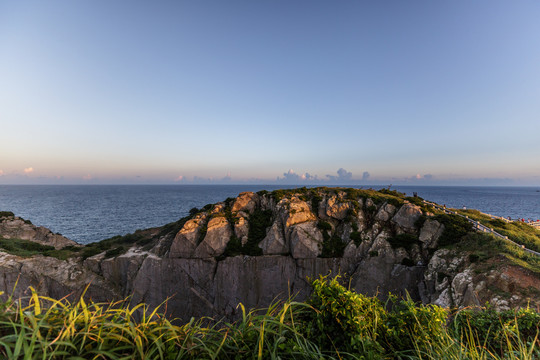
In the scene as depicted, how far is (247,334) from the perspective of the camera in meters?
3.11

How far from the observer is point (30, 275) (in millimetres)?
22266

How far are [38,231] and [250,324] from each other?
142 ft

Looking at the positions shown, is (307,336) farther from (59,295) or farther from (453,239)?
(59,295)

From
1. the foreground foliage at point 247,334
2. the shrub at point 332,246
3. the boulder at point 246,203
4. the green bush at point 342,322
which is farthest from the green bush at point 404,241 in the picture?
the green bush at point 342,322

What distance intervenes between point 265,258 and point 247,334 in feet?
66.1

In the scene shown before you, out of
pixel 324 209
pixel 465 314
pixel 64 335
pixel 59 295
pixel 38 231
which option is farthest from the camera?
pixel 38 231

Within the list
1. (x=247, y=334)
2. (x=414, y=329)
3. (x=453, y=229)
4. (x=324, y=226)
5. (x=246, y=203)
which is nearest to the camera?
(x=247, y=334)

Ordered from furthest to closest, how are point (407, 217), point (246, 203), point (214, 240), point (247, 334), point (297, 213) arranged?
point (246, 203), point (297, 213), point (214, 240), point (407, 217), point (247, 334)

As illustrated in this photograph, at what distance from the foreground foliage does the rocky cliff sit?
654 inches

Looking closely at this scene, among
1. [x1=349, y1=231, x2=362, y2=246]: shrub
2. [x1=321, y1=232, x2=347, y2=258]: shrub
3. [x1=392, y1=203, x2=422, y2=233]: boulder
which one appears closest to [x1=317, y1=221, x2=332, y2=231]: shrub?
[x1=321, y1=232, x2=347, y2=258]: shrub

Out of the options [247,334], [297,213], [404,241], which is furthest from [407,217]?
[247,334]

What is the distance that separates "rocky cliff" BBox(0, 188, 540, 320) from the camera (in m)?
19.9

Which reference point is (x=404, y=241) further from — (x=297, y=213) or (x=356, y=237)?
(x=297, y=213)

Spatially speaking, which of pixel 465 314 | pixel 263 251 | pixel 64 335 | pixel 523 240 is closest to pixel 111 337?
pixel 64 335
